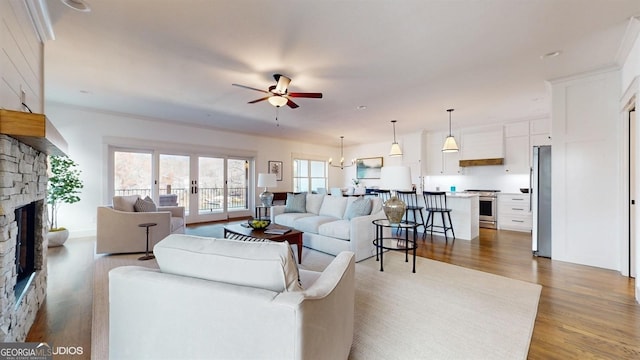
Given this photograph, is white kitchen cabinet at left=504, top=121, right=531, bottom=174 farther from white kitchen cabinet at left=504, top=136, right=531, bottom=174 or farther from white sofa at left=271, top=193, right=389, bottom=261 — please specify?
white sofa at left=271, top=193, right=389, bottom=261

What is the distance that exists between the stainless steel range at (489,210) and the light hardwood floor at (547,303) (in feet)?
6.59

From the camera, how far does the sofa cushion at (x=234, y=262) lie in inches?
49.3

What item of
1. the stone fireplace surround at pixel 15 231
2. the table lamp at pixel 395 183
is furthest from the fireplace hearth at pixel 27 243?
the table lamp at pixel 395 183

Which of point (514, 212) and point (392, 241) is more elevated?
point (514, 212)

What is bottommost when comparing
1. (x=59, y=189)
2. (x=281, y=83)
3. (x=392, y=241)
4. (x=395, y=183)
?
(x=392, y=241)

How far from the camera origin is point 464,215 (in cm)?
498

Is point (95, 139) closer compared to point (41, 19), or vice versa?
point (41, 19)

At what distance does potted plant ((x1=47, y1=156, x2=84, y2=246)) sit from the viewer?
14.7 feet

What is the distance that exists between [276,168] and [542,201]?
654cm

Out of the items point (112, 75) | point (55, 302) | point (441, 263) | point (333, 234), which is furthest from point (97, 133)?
point (441, 263)

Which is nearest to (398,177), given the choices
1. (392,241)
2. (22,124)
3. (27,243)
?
(392,241)

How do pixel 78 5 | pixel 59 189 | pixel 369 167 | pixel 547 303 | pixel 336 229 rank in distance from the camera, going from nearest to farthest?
pixel 78 5
pixel 547 303
pixel 336 229
pixel 59 189
pixel 369 167

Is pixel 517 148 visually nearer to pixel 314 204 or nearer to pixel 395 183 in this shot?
pixel 395 183

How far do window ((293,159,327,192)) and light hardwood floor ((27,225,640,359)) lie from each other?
5.62 metres
